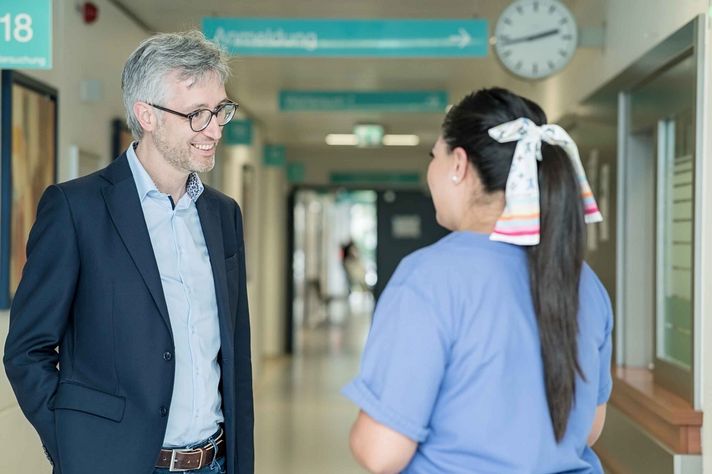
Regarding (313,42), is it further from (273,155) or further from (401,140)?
(401,140)

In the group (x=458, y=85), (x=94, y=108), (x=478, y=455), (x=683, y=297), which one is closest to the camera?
(x=478, y=455)

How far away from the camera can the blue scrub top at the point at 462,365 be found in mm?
1688

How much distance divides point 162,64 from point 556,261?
1.11 meters

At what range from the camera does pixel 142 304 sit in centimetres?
225

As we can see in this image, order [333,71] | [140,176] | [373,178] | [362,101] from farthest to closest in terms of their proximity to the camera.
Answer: [373,178] → [333,71] → [362,101] → [140,176]

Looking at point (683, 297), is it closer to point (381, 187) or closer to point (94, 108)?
point (94, 108)

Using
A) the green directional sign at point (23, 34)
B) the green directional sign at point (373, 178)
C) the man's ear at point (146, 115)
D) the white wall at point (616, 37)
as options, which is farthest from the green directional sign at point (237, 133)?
the man's ear at point (146, 115)

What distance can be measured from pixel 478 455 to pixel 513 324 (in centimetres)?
23

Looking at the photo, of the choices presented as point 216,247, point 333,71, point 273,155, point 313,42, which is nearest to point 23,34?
point 216,247

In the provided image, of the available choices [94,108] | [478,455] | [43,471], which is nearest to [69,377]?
[478,455]

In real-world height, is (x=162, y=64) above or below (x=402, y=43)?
below

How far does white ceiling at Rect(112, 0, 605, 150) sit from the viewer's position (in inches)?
276

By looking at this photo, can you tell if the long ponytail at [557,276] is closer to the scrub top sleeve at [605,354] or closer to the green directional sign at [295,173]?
the scrub top sleeve at [605,354]

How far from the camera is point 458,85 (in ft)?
33.7
